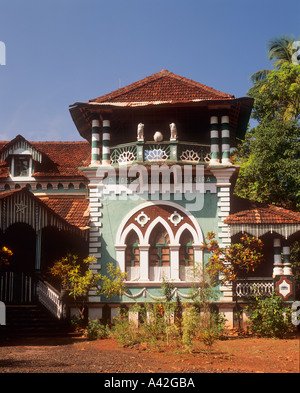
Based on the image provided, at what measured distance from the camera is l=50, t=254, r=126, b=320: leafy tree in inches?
695

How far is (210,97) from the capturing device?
19875 millimetres

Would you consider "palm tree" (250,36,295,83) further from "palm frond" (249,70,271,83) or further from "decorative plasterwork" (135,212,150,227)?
"decorative plasterwork" (135,212,150,227)

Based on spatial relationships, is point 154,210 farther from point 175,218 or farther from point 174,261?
point 174,261

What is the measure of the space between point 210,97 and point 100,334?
10.4 metres

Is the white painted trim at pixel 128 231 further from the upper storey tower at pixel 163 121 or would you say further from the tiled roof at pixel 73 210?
the upper storey tower at pixel 163 121

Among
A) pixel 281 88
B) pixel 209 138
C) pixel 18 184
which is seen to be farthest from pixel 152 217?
pixel 281 88

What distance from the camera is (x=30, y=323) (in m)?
17.1

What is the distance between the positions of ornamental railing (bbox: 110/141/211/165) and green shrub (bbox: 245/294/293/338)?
594 cm

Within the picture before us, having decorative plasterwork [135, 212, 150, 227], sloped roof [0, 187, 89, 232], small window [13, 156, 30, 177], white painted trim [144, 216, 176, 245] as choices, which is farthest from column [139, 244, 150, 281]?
small window [13, 156, 30, 177]

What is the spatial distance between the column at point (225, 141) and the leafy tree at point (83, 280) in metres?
6.07

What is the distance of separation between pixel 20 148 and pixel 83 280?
33.0 feet
